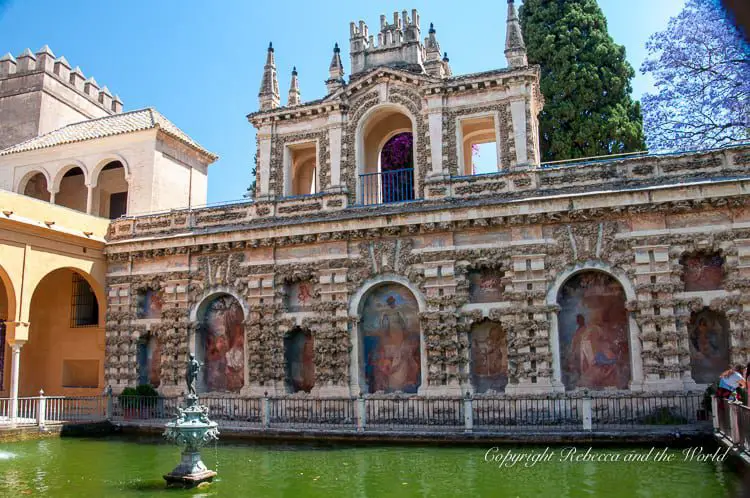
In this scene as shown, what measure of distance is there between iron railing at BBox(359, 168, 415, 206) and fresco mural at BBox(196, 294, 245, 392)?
6206 millimetres

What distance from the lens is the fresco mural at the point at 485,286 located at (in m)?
20.8

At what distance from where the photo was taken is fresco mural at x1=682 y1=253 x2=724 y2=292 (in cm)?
1870

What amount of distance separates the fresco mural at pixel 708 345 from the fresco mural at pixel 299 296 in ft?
39.4

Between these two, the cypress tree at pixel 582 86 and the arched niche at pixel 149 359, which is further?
the cypress tree at pixel 582 86

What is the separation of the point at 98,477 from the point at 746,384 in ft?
43.0

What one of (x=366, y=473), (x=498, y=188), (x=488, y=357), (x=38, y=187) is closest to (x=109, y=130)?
(x=38, y=187)

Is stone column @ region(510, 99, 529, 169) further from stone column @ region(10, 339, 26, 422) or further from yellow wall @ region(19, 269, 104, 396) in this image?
stone column @ region(10, 339, 26, 422)

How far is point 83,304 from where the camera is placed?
89.5 ft

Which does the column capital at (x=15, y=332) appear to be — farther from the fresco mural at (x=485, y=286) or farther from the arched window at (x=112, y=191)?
the fresco mural at (x=485, y=286)

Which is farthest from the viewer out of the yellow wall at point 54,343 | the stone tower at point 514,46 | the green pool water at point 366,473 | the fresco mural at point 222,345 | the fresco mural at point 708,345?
the yellow wall at point 54,343

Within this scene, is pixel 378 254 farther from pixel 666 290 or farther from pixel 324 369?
pixel 666 290

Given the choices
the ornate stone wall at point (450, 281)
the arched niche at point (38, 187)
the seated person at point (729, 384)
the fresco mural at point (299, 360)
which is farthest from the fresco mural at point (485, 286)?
the arched niche at point (38, 187)

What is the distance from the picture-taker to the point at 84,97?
121ft

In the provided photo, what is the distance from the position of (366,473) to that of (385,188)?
13.3 meters
